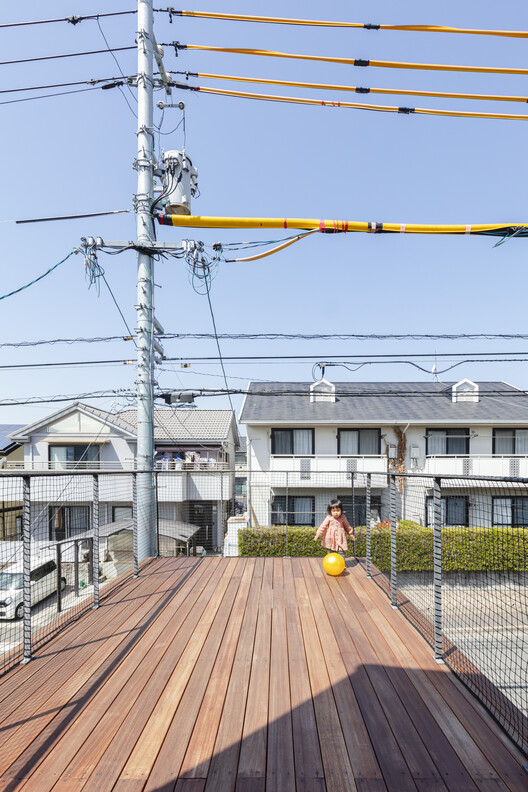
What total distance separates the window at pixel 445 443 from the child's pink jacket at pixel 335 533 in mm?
12602

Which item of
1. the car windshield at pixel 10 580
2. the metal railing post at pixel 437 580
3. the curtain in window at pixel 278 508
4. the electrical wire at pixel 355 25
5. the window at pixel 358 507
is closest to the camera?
the metal railing post at pixel 437 580

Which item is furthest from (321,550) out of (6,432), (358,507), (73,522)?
(6,432)

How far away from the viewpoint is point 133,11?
647cm

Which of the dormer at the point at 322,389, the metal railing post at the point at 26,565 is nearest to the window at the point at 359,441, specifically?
the dormer at the point at 322,389

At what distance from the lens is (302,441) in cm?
1653

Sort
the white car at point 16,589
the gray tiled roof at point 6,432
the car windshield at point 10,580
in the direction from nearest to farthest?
1. the white car at point 16,589
2. the car windshield at point 10,580
3. the gray tiled roof at point 6,432

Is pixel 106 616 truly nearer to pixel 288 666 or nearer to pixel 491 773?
pixel 288 666

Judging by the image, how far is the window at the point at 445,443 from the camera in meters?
16.5

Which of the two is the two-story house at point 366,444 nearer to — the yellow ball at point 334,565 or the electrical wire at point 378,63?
the yellow ball at point 334,565

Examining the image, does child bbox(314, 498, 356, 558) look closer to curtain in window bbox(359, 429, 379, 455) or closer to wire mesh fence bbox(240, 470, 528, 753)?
wire mesh fence bbox(240, 470, 528, 753)

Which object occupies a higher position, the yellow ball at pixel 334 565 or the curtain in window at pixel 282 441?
the curtain in window at pixel 282 441

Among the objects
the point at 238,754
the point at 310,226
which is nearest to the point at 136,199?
the point at 310,226

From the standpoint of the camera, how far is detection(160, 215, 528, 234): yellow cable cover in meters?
5.01

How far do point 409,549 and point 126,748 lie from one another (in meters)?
11.0
